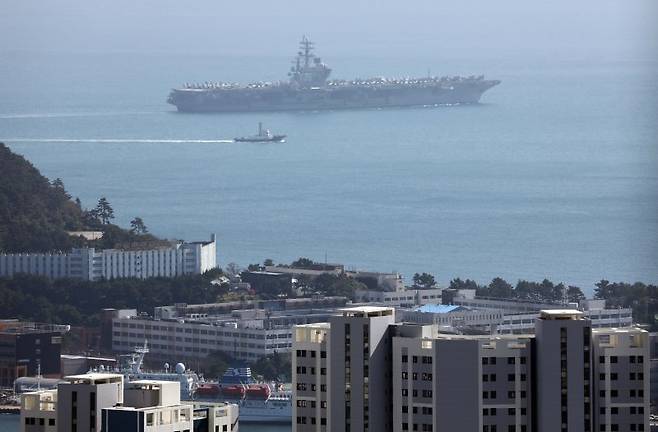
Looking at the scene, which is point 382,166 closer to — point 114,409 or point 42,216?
point 42,216

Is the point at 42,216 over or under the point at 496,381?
over

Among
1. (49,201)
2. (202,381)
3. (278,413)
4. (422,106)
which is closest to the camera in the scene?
(278,413)

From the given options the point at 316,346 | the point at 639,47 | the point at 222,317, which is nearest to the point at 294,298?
the point at 222,317

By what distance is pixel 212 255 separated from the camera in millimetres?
33062

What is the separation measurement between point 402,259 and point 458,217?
2.82 metres

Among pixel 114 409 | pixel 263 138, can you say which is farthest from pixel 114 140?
pixel 114 409

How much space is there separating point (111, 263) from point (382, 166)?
11.3 m

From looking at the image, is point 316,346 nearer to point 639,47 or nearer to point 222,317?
point 222,317

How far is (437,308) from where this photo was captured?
2798 cm

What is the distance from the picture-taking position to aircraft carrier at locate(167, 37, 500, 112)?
49.5 meters

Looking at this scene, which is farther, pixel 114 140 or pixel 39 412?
pixel 114 140

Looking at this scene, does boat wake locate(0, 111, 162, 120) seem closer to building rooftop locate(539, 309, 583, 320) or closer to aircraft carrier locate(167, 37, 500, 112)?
aircraft carrier locate(167, 37, 500, 112)

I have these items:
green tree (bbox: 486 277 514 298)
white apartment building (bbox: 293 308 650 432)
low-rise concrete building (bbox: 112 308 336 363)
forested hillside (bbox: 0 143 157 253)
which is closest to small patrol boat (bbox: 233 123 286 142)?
forested hillside (bbox: 0 143 157 253)

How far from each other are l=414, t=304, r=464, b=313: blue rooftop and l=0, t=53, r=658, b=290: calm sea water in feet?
5.23
